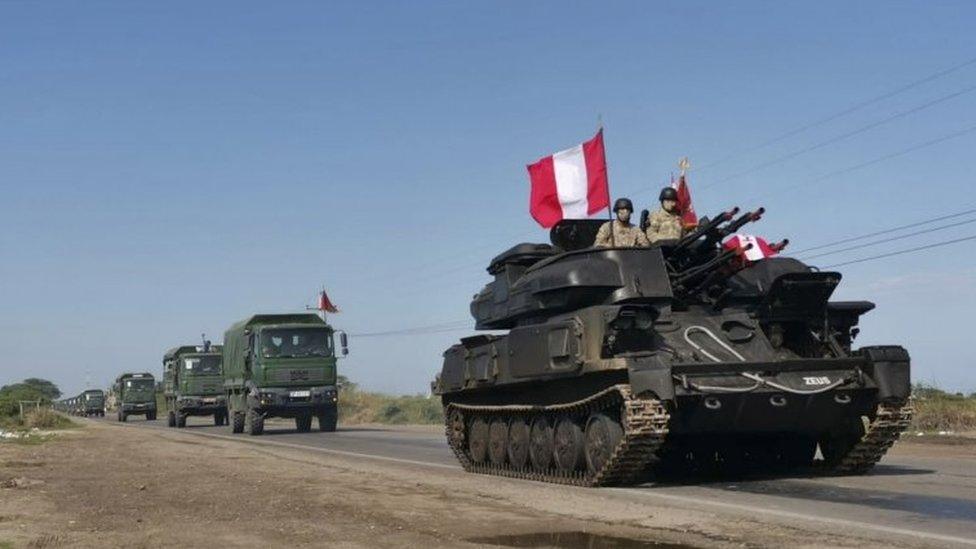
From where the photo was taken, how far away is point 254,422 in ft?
105

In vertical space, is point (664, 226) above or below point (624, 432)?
above

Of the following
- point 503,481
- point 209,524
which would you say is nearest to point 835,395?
point 503,481

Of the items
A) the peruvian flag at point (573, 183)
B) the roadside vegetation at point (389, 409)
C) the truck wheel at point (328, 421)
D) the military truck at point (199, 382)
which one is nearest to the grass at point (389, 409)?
the roadside vegetation at point (389, 409)

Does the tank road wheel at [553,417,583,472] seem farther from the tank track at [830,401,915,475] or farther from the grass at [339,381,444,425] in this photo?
the grass at [339,381,444,425]

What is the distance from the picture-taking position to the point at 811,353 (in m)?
13.4

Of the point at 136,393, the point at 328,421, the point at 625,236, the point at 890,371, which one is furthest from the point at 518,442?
the point at 136,393

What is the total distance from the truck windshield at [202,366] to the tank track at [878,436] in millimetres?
32177

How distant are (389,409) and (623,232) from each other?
38.8 meters

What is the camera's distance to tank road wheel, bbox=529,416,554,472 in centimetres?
1429

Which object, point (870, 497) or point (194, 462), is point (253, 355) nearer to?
point (194, 462)

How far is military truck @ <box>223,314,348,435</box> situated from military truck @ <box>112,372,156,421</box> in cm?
2926

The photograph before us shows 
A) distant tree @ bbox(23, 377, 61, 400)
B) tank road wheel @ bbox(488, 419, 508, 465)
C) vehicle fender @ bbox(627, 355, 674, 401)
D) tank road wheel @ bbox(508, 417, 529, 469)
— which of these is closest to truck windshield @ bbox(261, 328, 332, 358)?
tank road wheel @ bbox(488, 419, 508, 465)

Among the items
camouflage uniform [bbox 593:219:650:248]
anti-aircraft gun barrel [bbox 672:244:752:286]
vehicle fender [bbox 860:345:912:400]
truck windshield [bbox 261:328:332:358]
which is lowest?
vehicle fender [bbox 860:345:912:400]

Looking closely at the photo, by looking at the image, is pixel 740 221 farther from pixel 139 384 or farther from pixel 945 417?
pixel 139 384
